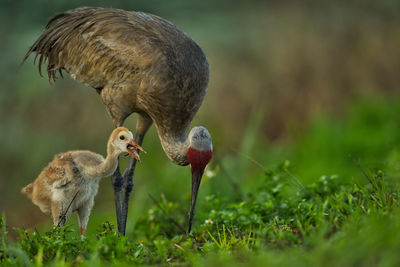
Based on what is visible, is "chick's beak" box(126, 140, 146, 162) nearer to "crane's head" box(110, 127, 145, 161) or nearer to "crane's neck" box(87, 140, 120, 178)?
"crane's head" box(110, 127, 145, 161)

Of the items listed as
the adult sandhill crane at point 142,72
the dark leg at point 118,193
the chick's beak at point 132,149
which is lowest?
the dark leg at point 118,193

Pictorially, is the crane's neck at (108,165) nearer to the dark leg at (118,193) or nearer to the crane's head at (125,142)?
the crane's head at (125,142)

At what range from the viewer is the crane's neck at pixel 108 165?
5512 mm

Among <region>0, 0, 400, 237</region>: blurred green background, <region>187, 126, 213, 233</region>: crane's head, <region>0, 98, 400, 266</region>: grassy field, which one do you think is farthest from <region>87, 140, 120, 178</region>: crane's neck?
<region>0, 0, 400, 237</region>: blurred green background

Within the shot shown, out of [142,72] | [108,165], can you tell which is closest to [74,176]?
[108,165]

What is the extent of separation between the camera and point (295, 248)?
3.75 metres

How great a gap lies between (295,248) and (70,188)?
2.49 m

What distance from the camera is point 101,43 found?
251 inches

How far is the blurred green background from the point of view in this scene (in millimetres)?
10891

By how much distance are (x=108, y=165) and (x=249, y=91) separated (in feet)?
22.4

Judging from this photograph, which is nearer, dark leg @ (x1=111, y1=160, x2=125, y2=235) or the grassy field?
the grassy field

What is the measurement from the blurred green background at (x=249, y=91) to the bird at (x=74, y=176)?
13.9 ft

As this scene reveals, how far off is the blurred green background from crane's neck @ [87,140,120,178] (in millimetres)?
4395

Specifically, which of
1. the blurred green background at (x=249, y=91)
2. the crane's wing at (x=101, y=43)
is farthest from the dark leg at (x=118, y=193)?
the blurred green background at (x=249, y=91)
